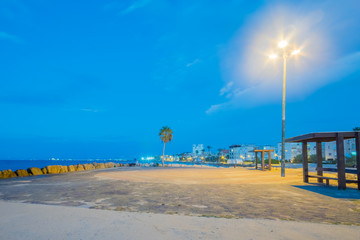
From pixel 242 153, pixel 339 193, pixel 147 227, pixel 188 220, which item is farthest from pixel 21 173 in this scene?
pixel 242 153

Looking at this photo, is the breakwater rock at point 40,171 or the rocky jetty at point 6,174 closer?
the rocky jetty at point 6,174

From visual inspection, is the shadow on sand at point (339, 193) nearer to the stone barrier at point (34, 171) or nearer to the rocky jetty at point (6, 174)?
the rocky jetty at point (6, 174)

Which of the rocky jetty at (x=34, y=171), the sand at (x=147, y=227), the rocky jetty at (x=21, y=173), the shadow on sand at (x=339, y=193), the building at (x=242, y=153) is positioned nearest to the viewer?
the sand at (x=147, y=227)

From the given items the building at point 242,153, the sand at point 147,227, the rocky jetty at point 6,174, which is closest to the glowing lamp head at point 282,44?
the sand at point 147,227

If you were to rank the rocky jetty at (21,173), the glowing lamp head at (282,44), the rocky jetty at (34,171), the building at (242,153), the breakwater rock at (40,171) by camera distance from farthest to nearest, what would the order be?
the building at (242,153) < the rocky jetty at (34,171) < the glowing lamp head at (282,44) < the rocky jetty at (21,173) < the breakwater rock at (40,171)

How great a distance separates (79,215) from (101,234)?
157cm

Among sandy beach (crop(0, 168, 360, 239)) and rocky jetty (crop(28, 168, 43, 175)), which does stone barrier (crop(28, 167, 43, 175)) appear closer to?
rocky jetty (crop(28, 168, 43, 175))

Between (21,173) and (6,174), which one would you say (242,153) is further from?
(6,174)

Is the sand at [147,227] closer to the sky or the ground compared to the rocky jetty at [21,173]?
closer to the sky

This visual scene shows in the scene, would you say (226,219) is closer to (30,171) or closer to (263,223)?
(263,223)

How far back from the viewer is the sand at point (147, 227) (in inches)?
155

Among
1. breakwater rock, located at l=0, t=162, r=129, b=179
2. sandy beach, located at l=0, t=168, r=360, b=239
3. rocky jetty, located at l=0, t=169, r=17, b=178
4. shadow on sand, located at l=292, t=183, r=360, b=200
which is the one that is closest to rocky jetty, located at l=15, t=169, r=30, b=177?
breakwater rock, located at l=0, t=162, r=129, b=179

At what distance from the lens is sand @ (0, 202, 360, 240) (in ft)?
12.9

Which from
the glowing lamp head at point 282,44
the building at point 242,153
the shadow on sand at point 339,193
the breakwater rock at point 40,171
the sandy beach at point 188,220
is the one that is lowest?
the building at point 242,153
